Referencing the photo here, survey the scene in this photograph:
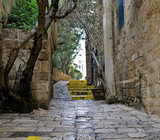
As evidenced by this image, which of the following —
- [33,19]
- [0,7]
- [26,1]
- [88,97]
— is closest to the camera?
[0,7]

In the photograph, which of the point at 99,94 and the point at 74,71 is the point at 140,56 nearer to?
the point at 99,94

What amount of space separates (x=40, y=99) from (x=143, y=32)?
2666 millimetres

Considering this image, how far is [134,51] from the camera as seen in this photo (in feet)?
13.3

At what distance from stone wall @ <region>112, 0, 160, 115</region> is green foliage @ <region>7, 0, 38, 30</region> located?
7.89ft

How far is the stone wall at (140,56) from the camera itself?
120 inches

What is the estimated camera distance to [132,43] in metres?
4.17

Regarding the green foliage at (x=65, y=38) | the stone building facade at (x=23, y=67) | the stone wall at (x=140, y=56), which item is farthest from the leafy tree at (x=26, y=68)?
the green foliage at (x=65, y=38)

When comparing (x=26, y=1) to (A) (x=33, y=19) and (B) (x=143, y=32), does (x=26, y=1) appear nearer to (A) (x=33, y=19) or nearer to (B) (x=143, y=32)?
(A) (x=33, y=19)

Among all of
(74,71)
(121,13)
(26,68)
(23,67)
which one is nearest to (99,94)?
(121,13)

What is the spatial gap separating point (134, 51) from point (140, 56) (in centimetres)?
39

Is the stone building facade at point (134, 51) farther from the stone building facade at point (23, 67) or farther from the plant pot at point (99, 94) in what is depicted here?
the stone building facade at point (23, 67)

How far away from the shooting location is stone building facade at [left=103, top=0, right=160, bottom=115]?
10.2ft

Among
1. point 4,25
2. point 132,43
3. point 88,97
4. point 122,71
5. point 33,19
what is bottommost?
point 88,97

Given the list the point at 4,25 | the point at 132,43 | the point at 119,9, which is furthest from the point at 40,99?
the point at 119,9
